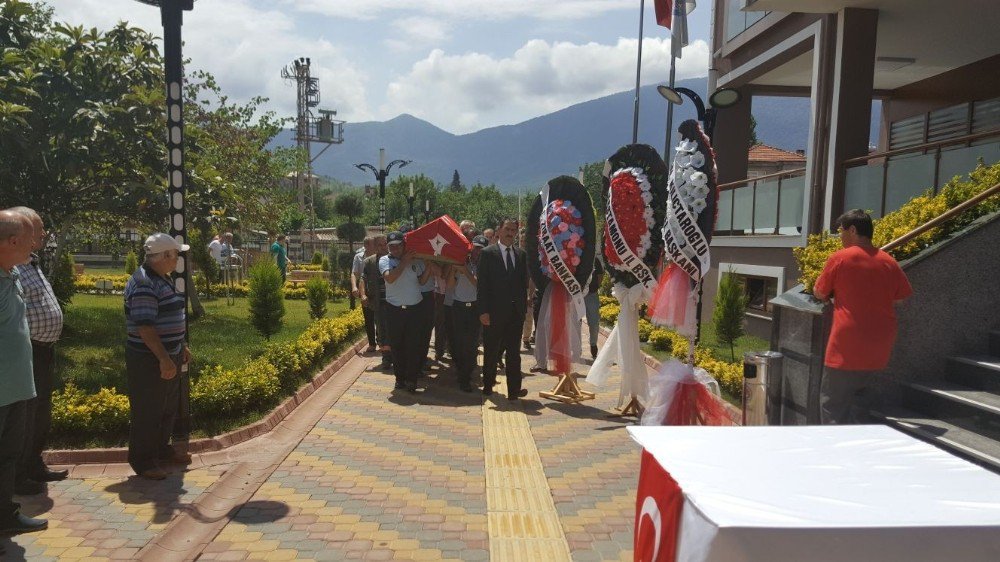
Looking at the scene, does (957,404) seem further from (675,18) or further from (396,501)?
(675,18)

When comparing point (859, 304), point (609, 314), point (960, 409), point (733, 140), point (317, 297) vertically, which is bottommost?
point (609, 314)

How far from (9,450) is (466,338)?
5.49 m

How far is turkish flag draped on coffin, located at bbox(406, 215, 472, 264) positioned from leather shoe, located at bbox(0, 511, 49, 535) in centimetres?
515

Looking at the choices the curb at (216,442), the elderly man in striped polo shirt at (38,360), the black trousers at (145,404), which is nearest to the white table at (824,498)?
the black trousers at (145,404)

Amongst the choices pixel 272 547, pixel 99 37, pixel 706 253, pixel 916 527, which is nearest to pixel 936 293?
pixel 706 253

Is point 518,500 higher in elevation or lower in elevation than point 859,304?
lower

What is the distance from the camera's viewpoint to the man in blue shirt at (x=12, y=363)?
421cm

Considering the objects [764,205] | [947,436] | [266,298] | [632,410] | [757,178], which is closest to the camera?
[947,436]

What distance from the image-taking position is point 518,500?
17.3 ft

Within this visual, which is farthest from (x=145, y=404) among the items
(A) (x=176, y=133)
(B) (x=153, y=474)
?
(A) (x=176, y=133)

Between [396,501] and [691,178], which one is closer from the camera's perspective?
[396,501]

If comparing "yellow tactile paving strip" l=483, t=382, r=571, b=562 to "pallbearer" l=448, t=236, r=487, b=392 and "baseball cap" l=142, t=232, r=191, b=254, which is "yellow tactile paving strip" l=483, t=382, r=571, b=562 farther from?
"baseball cap" l=142, t=232, r=191, b=254

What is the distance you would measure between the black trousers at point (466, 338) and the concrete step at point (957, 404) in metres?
5.04

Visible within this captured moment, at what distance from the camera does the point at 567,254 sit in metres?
8.30
